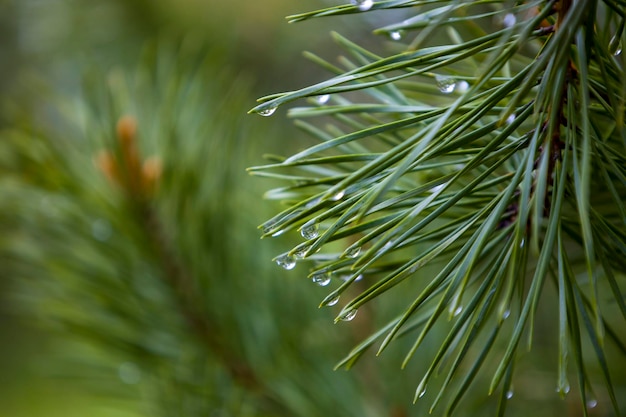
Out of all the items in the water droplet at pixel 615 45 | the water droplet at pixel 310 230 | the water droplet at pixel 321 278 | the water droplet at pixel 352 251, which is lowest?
the water droplet at pixel 321 278

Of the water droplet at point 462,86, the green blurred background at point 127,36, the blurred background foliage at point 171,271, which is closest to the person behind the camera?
the water droplet at point 462,86

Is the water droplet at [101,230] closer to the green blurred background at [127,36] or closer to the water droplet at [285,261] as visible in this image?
the water droplet at [285,261]

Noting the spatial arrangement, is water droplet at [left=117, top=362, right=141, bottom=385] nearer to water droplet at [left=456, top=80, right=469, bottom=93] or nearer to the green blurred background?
water droplet at [left=456, top=80, right=469, bottom=93]

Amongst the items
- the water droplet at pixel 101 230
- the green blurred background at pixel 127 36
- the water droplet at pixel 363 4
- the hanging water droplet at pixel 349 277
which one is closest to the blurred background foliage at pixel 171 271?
the water droplet at pixel 101 230

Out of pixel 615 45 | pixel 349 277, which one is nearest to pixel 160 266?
pixel 349 277

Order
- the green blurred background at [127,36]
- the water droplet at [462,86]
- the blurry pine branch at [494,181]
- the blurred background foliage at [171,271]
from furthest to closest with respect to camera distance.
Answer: the green blurred background at [127,36] < the blurred background foliage at [171,271] < the water droplet at [462,86] < the blurry pine branch at [494,181]

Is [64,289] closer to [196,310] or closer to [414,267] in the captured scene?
[196,310]

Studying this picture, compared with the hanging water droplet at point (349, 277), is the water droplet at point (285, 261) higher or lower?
higher
